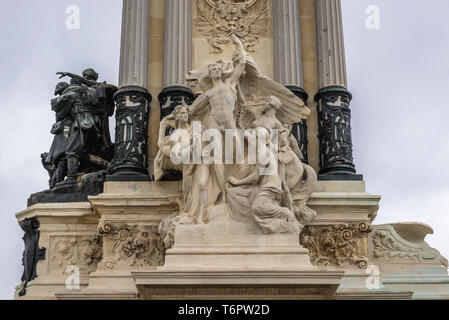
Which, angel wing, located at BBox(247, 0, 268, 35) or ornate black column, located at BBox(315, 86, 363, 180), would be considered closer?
ornate black column, located at BBox(315, 86, 363, 180)

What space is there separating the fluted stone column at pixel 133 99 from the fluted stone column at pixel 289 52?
2418mm

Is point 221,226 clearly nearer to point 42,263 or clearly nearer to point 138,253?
point 138,253

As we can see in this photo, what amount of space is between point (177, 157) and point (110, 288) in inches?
92.9

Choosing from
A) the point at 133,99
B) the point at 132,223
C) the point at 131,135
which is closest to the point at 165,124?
the point at 131,135

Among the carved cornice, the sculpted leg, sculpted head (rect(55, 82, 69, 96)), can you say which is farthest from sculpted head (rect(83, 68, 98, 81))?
the carved cornice

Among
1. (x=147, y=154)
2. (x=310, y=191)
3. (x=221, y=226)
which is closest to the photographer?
(x=221, y=226)

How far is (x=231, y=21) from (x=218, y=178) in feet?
12.3

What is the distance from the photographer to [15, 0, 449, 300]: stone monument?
11995 millimetres

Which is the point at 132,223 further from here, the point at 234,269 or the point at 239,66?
the point at 239,66

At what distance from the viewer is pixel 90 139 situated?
15.0m

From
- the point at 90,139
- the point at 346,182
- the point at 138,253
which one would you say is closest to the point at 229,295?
the point at 138,253

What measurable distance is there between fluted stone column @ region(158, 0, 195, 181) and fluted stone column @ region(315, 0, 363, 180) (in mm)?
2397

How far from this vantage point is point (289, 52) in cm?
1459

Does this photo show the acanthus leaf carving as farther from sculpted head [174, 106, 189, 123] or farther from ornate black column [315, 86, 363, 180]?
ornate black column [315, 86, 363, 180]
